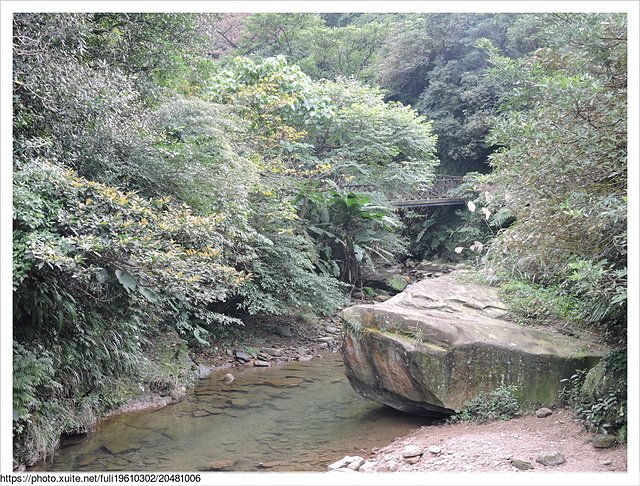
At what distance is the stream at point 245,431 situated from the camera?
5.66 m

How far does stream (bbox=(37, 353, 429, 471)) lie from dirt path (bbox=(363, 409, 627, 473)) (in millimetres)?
573

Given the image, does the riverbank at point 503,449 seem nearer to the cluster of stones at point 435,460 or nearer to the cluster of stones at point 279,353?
the cluster of stones at point 435,460

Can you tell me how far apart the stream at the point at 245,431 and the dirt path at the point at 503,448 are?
573 mm

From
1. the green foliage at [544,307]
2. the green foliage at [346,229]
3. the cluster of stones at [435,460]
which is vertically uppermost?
the green foliage at [346,229]

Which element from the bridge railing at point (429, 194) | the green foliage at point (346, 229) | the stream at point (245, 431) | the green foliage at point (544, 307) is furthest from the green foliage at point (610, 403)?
the bridge railing at point (429, 194)

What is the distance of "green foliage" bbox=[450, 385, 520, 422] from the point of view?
235 inches

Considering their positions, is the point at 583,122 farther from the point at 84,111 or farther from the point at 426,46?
the point at 426,46

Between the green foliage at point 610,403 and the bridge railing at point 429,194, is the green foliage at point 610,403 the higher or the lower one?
the lower one

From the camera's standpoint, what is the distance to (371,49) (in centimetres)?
2292

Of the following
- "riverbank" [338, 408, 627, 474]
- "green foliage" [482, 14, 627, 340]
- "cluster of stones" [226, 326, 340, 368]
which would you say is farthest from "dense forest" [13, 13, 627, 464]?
"cluster of stones" [226, 326, 340, 368]

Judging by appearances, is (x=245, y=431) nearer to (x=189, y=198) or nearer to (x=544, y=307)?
(x=189, y=198)

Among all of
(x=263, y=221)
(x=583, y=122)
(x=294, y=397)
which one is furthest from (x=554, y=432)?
(x=263, y=221)

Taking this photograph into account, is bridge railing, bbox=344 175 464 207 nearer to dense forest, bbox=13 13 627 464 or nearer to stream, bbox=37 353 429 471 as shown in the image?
dense forest, bbox=13 13 627 464

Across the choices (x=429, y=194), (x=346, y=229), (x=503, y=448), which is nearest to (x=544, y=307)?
(x=503, y=448)
